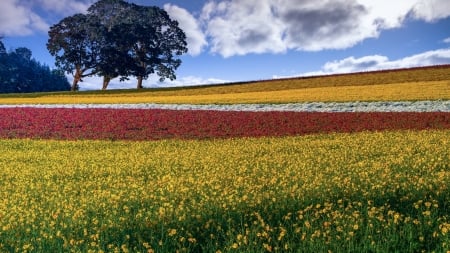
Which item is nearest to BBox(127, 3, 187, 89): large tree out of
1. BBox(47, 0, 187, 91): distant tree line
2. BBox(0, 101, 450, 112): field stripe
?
BBox(47, 0, 187, 91): distant tree line

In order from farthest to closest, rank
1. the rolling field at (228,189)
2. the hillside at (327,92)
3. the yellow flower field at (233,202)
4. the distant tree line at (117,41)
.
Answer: the distant tree line at (117,41)
the hillside at (327,92)
the rolling field at (228,189)
the yellow flower field at (233,202)

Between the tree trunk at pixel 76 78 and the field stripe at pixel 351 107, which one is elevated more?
the tree trunk at pixel 76 78

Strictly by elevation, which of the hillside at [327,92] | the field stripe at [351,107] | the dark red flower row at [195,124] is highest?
the hillside at [327,92]

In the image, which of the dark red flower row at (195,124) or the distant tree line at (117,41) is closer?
the dark red flower row at (195,124)

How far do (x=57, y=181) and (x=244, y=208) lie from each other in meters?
6.10

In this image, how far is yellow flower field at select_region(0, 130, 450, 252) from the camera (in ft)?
25.2

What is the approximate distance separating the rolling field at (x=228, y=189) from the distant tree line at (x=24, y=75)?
77.4 m

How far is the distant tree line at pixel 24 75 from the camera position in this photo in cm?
9875

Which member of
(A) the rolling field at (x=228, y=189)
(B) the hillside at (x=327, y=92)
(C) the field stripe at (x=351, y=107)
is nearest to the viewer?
(A) the rolling field at (x=228, y=189)

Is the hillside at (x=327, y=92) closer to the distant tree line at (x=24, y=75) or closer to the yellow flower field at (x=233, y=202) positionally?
the yellow flower field at (x=233, y=202)

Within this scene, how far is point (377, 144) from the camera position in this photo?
19.0 meters

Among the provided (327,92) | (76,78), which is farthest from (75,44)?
(327,92)

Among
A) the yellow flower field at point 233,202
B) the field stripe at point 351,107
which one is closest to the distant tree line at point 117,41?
Answer: the field stripe at point 351,107

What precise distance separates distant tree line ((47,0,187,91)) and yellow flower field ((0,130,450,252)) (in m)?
67.0
